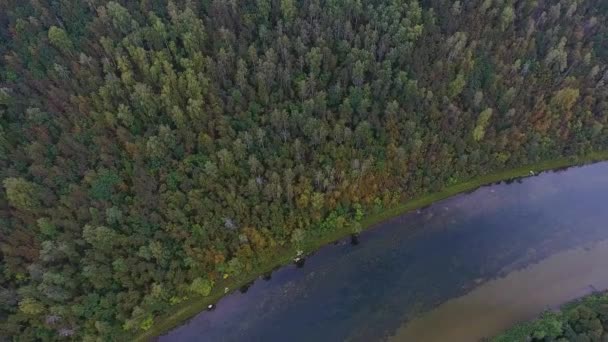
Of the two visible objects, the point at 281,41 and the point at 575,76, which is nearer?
the point at 281,41

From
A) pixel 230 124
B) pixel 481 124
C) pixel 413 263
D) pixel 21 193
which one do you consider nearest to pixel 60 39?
pixel 21 193

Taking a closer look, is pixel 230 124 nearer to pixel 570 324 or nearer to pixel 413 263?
pixel 413 263

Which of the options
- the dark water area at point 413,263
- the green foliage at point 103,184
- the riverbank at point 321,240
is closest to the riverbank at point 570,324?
the dark water area at point 413,263

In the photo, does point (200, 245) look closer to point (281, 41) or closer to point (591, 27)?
point (281, 41)

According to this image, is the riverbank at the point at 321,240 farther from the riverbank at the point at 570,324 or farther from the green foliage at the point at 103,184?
the riverbank at the point at 570,324

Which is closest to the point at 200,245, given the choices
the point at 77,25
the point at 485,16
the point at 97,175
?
A: the point at 97,175
